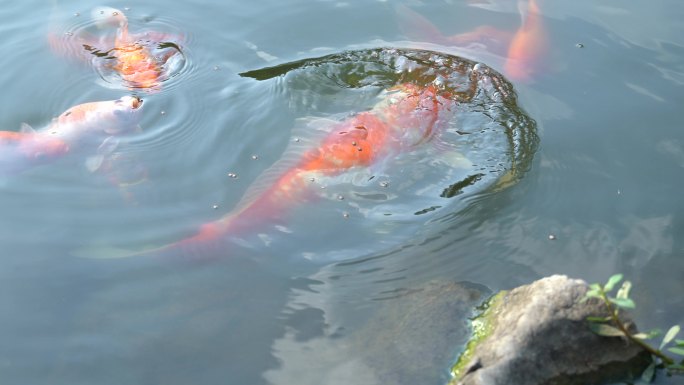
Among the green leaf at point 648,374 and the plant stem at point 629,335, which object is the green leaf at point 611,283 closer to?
the plant stem at point 629,335

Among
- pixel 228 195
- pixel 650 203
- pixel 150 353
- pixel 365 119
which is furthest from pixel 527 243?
pixel 150 353

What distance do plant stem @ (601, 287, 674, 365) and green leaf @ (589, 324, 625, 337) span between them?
0.07 ft

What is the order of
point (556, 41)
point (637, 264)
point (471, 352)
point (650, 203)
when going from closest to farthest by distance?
point (471, 352) → point (637, 264) → point (650, 203) → point (556, 41)

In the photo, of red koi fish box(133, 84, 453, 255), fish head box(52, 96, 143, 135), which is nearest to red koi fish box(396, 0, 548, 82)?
red koi fish box(133, 84, 453, 255)

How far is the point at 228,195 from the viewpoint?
189 inches

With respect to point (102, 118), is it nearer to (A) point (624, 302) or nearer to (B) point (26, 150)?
(B) point (26, 150)

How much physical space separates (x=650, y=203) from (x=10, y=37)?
529 cm

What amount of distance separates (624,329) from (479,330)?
73 cm

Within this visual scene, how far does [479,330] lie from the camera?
12.2ft

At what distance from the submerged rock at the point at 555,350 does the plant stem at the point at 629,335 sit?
0.20ft

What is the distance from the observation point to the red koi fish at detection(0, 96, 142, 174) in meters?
5.17

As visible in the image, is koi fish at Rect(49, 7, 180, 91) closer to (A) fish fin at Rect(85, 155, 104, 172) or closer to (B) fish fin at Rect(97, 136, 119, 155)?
(B) fish fin at Rect(97, 136, 119, 155)

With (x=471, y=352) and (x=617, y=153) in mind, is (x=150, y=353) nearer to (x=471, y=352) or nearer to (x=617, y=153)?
(x=471, y=352)

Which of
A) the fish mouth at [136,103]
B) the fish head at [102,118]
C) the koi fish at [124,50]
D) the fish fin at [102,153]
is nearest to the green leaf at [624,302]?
the fish fin at [102,153]
